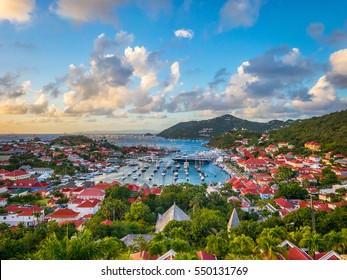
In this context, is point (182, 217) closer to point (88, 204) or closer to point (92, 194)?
point (88, 204)

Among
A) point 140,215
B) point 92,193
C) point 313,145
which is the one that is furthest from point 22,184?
point 313,145

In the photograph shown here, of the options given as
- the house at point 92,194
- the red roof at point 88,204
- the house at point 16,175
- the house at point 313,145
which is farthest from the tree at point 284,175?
the house at point 16,175

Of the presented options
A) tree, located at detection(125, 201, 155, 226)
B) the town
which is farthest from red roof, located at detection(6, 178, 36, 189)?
tree, located at detection(125, 201, 155, 226)

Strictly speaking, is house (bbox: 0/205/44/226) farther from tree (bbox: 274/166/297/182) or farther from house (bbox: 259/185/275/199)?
tree (bbox: 274/166/297/182)

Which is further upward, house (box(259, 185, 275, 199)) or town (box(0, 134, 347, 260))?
town (box(0, 134, 347, 260))

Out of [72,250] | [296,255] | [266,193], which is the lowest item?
[266,193]
